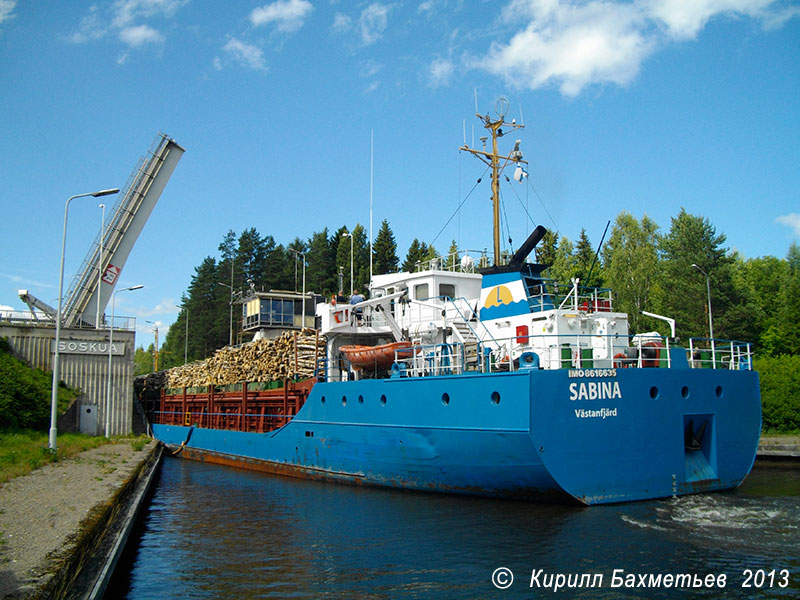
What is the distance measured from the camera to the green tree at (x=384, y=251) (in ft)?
208

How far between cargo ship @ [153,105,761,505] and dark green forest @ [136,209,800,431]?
1.99 m

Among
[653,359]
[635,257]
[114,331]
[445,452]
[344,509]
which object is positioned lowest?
[344,509]

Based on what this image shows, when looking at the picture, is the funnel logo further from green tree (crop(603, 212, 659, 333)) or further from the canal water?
green tree (crop(603, 212, 659, 333))

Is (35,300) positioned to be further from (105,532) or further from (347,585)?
(347,585)

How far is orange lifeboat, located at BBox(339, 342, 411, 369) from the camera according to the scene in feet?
55.0

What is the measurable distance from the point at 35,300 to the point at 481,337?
2370 centimetres

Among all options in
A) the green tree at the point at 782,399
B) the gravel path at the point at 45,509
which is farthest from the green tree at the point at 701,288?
the gravel path at the point at 45,509

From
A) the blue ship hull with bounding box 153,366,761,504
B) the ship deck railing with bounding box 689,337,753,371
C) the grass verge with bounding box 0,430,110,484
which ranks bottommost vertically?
the grass verge with bounding box 0,430,110,484

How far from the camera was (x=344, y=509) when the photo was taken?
544 inches

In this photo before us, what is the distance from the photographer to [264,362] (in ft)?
77.3

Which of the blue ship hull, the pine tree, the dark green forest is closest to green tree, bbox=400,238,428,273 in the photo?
the dark green forest

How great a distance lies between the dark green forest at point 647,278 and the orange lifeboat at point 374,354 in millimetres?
5333

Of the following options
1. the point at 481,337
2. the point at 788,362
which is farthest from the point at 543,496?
the point at 788,362

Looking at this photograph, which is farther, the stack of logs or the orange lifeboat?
the stack of logs
